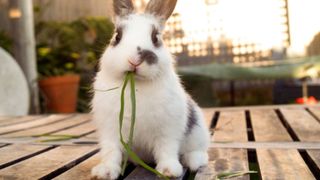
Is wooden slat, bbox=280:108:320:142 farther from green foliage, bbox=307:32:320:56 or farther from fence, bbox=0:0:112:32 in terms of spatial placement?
fence, bbox=0:0:112:32

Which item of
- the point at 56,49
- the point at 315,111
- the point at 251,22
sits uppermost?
the point at 251,22

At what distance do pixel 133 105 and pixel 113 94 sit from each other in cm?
10

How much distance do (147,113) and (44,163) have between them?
48 centimetres

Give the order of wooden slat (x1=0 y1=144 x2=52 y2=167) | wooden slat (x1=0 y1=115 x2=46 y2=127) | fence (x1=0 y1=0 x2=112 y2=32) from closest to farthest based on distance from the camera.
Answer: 1. wooden slat (x1=0 y1=144 x2=52 y2=167)
2. wooden slat (x1=0 y1=115 x2=46 y2=127)
3. fence (x1=0 y1=0 x2=112 y2=32)

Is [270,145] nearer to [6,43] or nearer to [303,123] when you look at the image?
[303,123]

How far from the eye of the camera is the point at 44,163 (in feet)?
5.12

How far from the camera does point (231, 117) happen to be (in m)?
2.65

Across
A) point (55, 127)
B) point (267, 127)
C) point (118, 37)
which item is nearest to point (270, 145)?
point (267, 127)

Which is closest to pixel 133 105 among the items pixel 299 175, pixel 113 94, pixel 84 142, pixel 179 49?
pixel 113 94

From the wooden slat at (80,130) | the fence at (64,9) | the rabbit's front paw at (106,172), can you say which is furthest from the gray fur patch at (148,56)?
the fence at (64,9)

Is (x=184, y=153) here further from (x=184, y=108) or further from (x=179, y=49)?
(x=179, y=49)

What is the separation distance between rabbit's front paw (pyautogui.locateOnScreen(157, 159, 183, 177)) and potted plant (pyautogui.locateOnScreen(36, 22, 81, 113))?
3.23 meters

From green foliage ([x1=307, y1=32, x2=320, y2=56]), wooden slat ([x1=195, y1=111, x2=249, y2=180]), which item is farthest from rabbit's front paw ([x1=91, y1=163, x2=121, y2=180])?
green foliage ([x1=307, y1=32, x2=320, y2=56])

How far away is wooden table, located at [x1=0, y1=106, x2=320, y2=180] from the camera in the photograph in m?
1.42
